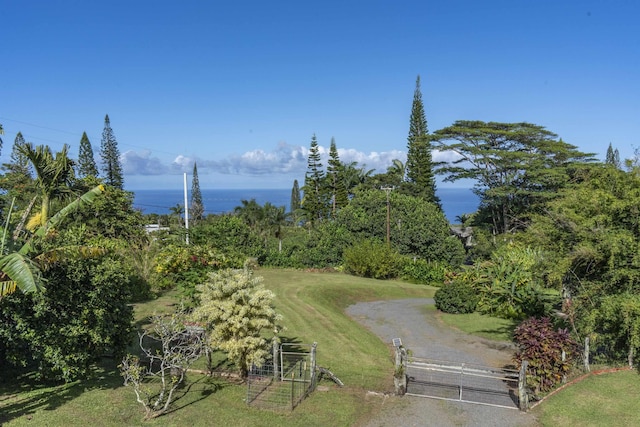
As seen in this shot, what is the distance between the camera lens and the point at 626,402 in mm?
9789

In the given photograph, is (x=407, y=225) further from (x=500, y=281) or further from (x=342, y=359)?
(x=342, y=359)

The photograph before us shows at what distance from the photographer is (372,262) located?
100ft

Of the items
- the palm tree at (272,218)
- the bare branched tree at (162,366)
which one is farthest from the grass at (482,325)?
the palm tree at (272,218)

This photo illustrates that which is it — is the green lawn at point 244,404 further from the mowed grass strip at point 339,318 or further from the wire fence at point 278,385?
the wire fence at point 278,385

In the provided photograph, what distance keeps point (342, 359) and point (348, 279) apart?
14.3 meters

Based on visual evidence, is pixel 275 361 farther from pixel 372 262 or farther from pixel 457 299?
pixel 372 262

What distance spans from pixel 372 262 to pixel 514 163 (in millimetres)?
19246

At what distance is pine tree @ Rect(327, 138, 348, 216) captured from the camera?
2169 inches

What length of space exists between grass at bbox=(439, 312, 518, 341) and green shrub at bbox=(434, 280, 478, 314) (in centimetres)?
39

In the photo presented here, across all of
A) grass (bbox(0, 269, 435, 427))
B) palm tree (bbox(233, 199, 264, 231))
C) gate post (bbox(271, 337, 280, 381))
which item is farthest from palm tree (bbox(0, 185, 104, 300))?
palm tree (bbox(233, 199, 264, 231))

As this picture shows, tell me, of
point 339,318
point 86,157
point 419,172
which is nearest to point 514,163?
point 419,172

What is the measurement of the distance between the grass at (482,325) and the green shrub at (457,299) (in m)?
0.39

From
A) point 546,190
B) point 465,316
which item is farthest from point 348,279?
point 546,190

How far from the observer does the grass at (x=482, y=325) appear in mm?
17756
